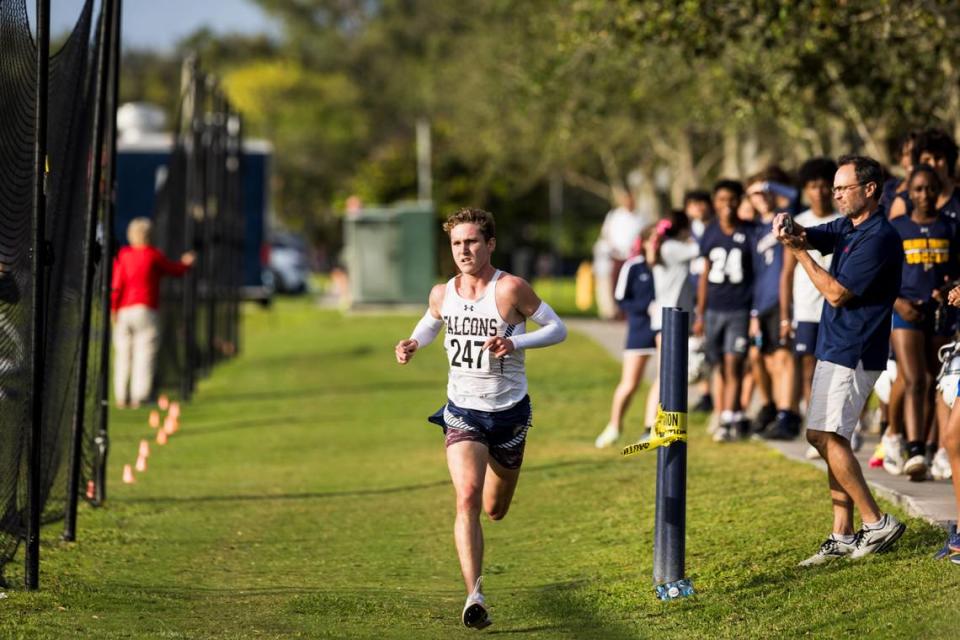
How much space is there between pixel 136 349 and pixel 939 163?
10.7m

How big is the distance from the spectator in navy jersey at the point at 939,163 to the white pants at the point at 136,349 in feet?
33.8

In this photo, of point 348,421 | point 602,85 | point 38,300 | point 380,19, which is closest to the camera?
point 38,300

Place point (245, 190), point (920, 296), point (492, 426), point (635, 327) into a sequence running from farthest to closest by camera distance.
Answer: point (245, 190) < point (635, 327) < point (920, 296) < point (492, 426)

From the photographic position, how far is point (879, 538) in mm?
8406

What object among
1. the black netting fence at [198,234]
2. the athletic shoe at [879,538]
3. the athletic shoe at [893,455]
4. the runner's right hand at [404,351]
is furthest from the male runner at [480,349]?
the black netting fence at [198,234]

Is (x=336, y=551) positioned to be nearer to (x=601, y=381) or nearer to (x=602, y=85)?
(x=601, y=381)

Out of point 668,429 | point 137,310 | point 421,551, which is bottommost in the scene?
point 421,551

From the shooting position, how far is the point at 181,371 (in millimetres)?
20844

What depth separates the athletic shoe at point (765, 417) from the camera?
13977mm

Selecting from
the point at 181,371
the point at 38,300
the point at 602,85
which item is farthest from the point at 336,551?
the point at 602,85

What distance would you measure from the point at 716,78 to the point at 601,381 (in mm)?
3799

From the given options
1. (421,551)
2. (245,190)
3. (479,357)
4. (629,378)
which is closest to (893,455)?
(421,551)

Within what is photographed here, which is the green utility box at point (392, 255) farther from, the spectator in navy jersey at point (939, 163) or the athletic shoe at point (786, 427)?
the spectator in navy jersey at point (939, 163)

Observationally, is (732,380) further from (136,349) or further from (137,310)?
(136,349)
